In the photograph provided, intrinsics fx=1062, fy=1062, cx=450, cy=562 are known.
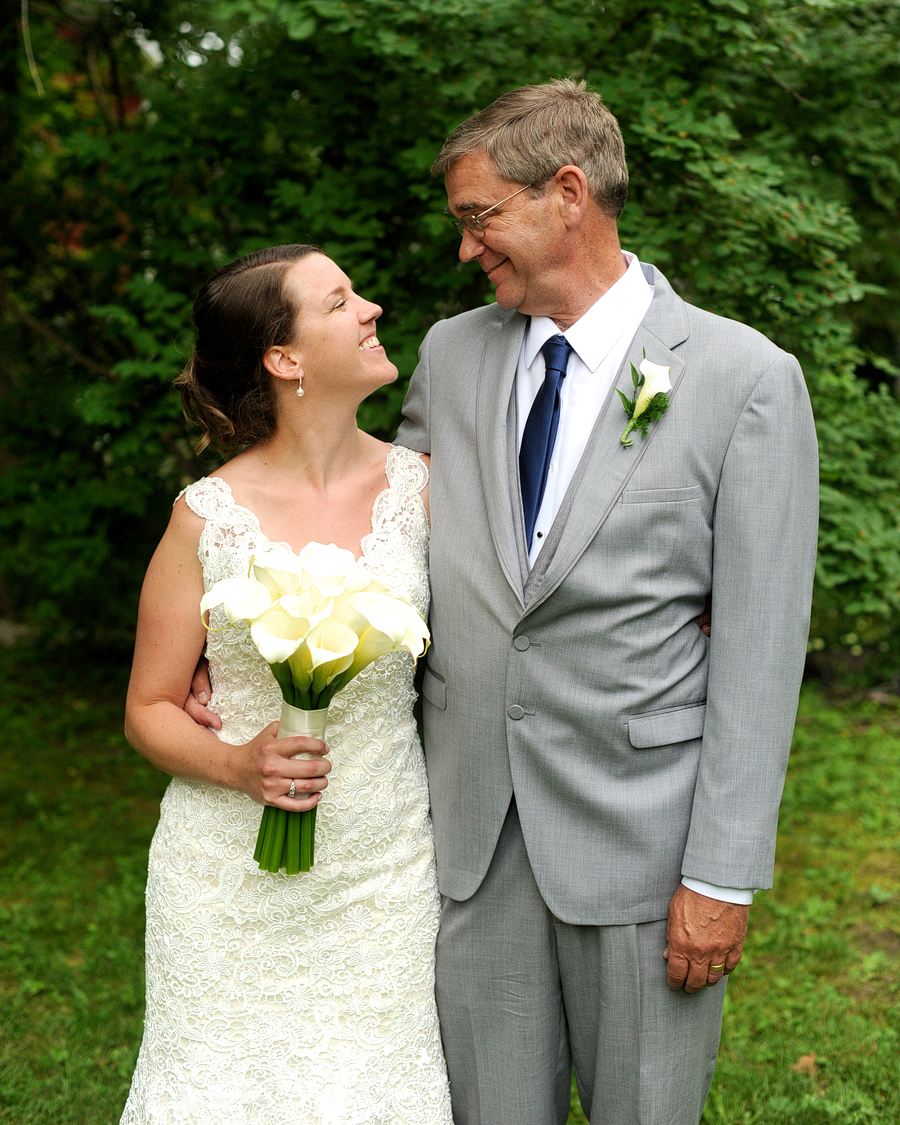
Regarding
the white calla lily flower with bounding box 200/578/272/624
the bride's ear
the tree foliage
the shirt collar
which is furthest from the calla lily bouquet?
the tree foliage

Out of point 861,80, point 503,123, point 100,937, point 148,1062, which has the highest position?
point 503,123

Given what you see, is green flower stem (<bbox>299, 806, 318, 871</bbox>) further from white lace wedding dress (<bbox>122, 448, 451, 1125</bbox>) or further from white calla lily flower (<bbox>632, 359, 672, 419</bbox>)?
white calla lily flower (<bbox>632, 359, 672, 419</bbox>)

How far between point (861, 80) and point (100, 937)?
15.3 feet

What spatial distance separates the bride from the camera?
2389 millimetres

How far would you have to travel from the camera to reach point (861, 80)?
4.35 meters

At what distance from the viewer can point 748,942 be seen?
435 cm

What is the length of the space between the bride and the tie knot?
1.32ft

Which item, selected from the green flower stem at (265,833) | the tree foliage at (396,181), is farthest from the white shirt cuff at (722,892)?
the tree foliage at (396,181)

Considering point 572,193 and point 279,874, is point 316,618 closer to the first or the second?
point 279,874

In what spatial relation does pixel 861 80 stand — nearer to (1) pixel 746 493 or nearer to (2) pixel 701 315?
(2) pixel 701 315

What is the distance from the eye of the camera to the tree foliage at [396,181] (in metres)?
3.67

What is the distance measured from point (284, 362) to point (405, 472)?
15.8 inches

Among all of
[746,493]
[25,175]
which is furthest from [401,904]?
[25,175]

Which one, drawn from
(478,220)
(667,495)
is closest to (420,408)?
(478,220)
